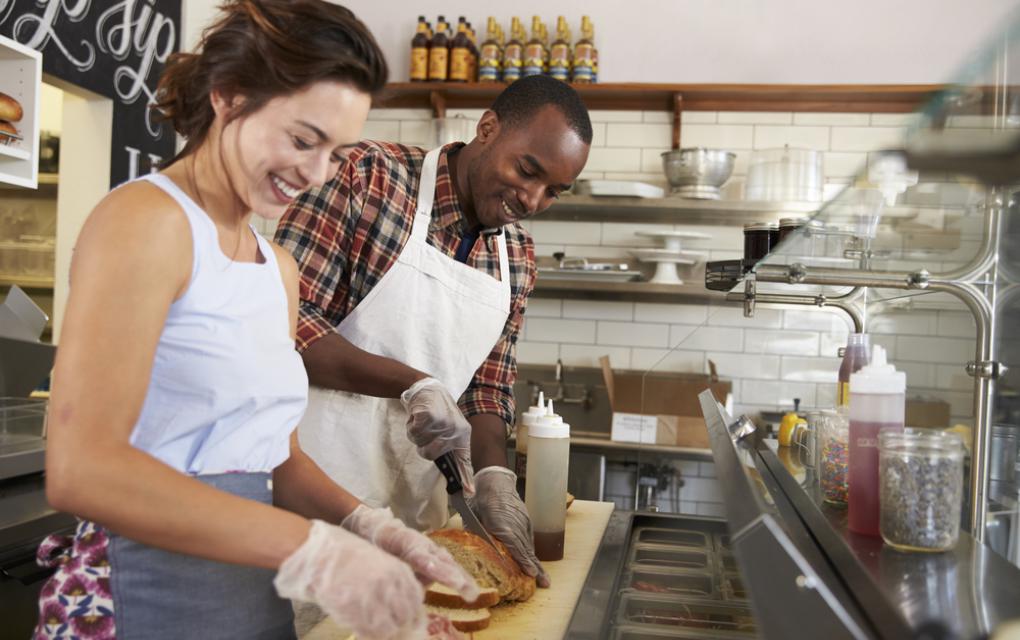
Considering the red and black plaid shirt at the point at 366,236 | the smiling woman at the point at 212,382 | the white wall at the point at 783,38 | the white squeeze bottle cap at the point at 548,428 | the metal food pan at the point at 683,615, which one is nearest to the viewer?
the smiling woman at the point at 212,382

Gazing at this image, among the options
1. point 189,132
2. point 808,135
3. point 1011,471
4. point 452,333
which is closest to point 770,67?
point 808,135

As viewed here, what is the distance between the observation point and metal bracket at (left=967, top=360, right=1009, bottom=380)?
145cm

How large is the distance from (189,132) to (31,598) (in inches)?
73.5

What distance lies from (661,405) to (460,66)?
2465mm

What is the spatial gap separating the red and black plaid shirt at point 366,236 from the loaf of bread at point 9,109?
192 centimetres

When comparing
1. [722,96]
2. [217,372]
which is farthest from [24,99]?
[722,96]

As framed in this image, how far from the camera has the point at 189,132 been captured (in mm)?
1247

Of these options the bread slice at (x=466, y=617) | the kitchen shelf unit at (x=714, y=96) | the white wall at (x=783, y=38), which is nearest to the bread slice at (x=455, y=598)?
the bread slice at (x=466, y=617)

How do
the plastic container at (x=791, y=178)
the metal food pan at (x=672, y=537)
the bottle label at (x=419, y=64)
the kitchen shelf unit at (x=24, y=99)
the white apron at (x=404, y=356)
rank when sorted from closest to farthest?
the metal food pan at (x=672, y=537), the white apron at (x=404, y=356), the kitchen shelf unit at (x=24, y=99), the plastic container at (x=791, y=178), the bottle label at (x=419, y=64)

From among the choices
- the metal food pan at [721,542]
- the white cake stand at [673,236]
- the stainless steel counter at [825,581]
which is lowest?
the metal food pan at [721,542]

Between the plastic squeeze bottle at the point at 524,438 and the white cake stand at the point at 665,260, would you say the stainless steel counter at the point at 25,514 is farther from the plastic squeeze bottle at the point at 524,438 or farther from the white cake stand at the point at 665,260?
the white cake stand at the point at 665,260

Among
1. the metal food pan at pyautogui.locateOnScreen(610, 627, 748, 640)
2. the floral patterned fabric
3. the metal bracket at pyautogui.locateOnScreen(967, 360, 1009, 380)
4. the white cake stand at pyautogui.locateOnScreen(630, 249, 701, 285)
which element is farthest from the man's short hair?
the white cake stand at pyautogui.locateOnScreen(630, 249, 701, 285)

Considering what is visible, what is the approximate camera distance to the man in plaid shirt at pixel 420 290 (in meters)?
2.09

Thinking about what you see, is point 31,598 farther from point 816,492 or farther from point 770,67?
point 770,67
